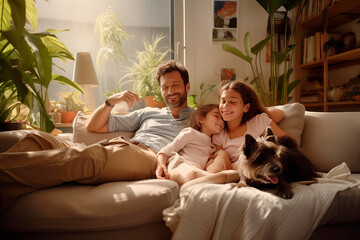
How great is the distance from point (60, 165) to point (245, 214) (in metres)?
0.83

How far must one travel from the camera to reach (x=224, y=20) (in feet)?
11.5

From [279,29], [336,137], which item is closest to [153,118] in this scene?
[336,137]

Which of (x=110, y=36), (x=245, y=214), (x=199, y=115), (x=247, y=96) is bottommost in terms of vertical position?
(x=245, y=214)

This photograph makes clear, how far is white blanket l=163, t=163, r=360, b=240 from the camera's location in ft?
3.49

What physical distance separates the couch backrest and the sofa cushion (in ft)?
3.57

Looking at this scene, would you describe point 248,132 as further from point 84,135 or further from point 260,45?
point 260,45

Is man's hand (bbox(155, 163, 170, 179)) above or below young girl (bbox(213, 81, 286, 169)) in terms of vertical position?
below

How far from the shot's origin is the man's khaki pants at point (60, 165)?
1121mm

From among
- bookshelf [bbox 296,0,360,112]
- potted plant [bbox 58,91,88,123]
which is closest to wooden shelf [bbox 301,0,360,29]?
bookshelf [bbox 296,0,360,112]

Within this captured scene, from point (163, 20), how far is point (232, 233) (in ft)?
9.86

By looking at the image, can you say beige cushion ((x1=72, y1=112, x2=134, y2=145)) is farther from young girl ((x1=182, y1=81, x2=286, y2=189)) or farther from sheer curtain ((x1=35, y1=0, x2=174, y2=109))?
sheer curtain ((x1=35, y1=0, x2=174, y2=109))

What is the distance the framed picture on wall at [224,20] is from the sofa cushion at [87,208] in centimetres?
276

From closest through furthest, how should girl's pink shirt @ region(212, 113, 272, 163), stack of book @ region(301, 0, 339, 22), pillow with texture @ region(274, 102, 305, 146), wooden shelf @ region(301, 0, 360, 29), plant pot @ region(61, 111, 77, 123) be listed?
1. girl's pink shirt @ region(212, 113, 272, 163)
2. pillow with texture @ region(274, 102, 305, 146)
3. plant pot @ region(61, 111, 77, 123)
4. wooden shelf @ region(301, 0, 360, 29)
5. stack of book @ region(301, 0, 339, 22)

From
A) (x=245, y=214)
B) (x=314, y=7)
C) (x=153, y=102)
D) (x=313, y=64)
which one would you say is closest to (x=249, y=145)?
(x=245, y=214)
